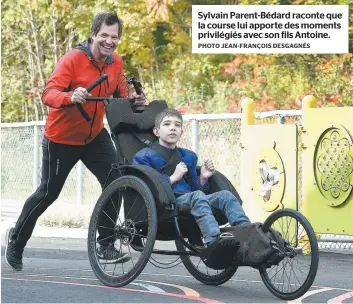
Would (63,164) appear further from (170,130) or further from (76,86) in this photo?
(170,130)

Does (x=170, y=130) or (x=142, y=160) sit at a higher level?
(x=170, y=130)

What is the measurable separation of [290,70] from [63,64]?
44.7ft

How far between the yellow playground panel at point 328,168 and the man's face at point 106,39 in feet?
11.6

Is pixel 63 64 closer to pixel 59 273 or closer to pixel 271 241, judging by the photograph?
pixel 59 273

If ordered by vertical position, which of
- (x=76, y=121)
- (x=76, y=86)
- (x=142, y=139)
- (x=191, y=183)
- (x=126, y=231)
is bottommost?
(x=126, y=231)

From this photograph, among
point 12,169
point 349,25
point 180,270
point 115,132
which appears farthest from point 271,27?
point 115,132

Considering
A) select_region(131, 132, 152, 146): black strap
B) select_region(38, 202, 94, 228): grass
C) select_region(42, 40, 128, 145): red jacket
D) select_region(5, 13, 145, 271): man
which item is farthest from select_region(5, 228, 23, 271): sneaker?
select_region(38, 202, 94, 228): grass

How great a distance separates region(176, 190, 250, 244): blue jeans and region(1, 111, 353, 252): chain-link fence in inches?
201

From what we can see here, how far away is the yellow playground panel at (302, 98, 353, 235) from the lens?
39.9 ft

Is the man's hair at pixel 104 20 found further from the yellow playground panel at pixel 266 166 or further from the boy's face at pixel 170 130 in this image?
the yellow playground panel at pixel 266 166

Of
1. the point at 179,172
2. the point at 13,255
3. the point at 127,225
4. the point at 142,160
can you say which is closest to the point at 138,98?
the point at 142,160

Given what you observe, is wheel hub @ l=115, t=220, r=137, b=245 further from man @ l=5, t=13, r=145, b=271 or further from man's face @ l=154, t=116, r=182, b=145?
man's face @ l=154, t=116, r=182, b=145

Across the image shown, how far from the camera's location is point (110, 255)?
8.84m

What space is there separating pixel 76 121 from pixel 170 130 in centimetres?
106
